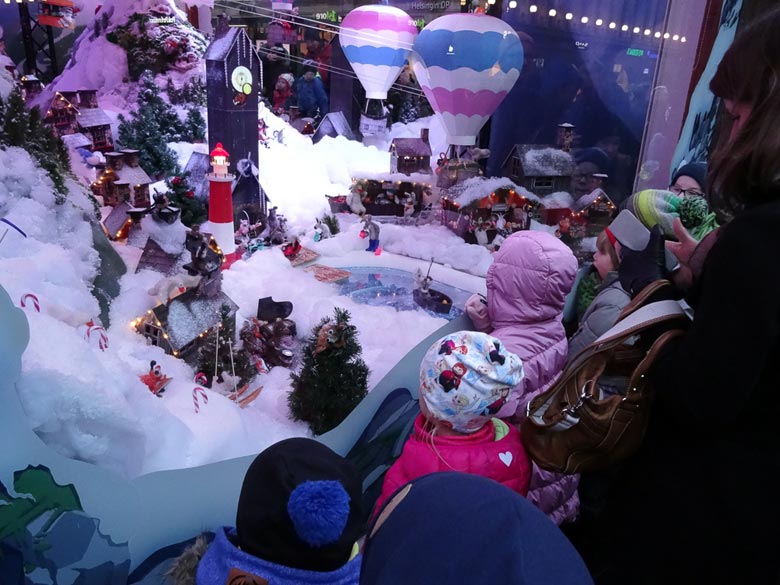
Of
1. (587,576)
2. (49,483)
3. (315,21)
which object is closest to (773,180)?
(587,576)

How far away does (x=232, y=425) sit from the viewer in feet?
5.60

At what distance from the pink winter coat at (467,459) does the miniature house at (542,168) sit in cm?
296

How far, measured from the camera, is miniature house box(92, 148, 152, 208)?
10.4 feet

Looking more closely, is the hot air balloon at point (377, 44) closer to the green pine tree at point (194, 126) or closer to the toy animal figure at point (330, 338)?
the green pine tree at point (194, 126)

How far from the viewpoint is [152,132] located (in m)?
3.80

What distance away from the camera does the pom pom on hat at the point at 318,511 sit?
0.85m

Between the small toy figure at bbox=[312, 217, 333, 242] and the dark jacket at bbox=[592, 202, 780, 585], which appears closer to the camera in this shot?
the dark jacket at bbox=[592, 202, 780, 585]

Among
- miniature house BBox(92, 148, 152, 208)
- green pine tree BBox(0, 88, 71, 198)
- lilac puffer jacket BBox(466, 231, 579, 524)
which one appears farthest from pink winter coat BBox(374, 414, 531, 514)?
miniature house BBox(92, 148, 152, 208)

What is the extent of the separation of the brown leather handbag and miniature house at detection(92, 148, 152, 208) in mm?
2690

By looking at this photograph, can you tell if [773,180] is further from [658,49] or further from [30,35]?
[658,49]

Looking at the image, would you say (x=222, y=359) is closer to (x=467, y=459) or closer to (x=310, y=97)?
(x=467, y=459)

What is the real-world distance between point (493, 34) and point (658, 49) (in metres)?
0.92

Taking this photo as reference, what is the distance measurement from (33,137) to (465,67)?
248cm

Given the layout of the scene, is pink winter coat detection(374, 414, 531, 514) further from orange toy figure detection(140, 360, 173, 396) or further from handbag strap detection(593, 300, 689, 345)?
orange toy figure detection(140, 360, 173, 396)
